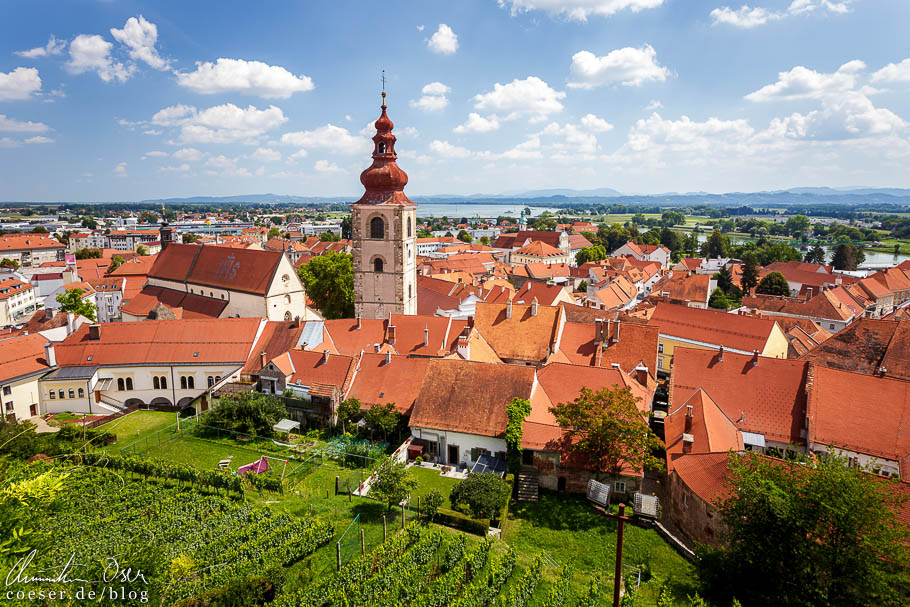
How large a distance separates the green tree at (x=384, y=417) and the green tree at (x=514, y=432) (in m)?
7.49

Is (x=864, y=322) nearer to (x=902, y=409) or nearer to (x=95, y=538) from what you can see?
(x=902, y=409)

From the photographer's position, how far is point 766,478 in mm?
20594

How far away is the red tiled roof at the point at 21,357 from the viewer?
38656 mm

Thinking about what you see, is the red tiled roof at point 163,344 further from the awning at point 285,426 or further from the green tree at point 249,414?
the awning at point 285,426

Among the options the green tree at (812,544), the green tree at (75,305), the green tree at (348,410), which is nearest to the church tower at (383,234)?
the green tree at (348,410)

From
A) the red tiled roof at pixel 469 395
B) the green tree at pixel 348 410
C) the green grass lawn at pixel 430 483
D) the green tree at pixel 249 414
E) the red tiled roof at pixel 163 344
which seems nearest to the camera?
the green grass lawn at pixel 430 483

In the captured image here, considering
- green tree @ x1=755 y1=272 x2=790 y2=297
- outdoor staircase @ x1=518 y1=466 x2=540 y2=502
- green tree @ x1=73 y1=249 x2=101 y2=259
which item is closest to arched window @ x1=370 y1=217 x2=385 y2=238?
outdoor staircase @ x1=518 y1=466 x2=540 y2=502

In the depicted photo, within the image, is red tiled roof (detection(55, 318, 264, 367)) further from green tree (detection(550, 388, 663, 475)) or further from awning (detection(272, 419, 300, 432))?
green tree (detection(550, 388, 663, 475))

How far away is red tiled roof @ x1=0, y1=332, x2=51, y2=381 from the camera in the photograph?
3866cm

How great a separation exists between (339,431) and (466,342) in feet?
35.8

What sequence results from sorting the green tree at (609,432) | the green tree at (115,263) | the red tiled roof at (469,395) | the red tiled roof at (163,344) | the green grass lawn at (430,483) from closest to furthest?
the green tree at (609,432) → the green grass lawn at (430,483) → the red tiled roof at (469,395) → the red tiled roof at (163,344) → the green tree at (115,263)

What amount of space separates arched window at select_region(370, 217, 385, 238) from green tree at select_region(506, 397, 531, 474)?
935 inches

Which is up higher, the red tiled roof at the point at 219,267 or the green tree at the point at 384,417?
the red tiled roof at the point at 219,267

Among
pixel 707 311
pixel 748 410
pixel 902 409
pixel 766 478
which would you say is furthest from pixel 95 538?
pixel 707 311
